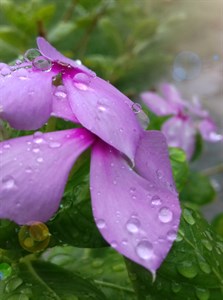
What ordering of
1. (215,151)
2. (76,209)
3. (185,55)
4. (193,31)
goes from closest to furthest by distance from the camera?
(76,209) → (215,151) → (185,55) → (193,31)

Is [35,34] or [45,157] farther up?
[45,157]

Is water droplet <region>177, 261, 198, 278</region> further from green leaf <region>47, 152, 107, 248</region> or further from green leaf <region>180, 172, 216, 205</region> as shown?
green leaf <region>180, 172, 216, 205</region>

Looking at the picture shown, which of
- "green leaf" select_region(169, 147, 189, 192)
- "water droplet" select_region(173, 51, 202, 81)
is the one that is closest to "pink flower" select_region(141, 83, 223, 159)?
"green leaf" select_region(169, 147, 189, 192)

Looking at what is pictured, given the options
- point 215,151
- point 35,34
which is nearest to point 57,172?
point 35,34

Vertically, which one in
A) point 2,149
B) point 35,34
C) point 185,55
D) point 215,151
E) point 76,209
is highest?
point 2,149

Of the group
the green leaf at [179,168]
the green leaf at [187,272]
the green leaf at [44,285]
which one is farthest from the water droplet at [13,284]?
the green leaf at [179,168]

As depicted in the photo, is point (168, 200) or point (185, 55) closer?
point (168, 200)

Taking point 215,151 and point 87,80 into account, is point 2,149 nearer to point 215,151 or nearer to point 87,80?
point 87,80
